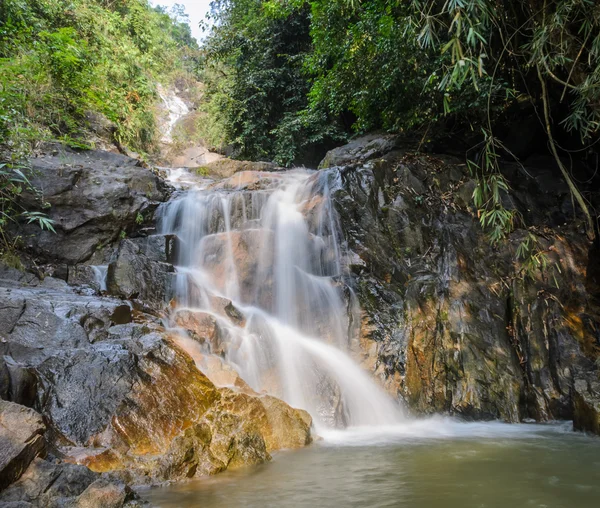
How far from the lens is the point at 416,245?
8.92m

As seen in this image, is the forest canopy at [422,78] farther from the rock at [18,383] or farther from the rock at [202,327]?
the rock at [18,383]

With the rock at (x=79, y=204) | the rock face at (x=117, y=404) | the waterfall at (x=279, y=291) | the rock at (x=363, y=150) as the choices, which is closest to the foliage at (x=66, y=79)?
the rock at (x=79, y=204)

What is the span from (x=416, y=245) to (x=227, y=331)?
415cm

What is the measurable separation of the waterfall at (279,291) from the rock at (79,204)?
87 centimetres

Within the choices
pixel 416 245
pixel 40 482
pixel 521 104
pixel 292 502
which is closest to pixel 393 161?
pixel 416 245

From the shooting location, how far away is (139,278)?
7637 millimetres

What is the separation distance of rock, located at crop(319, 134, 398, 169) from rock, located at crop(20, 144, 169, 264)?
4802 millimetres

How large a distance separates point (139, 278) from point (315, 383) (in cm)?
343

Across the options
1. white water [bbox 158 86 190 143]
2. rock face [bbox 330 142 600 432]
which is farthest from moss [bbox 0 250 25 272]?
white water [bbox 158 86 190 143]

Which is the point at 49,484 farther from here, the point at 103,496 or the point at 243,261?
the point at 243,261

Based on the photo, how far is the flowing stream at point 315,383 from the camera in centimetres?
386

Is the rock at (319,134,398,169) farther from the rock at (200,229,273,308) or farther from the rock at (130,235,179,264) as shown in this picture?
the rock at (130,235,179,264)

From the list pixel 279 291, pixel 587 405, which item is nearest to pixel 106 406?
pixel 279 291

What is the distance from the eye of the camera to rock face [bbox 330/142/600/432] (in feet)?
22.4
